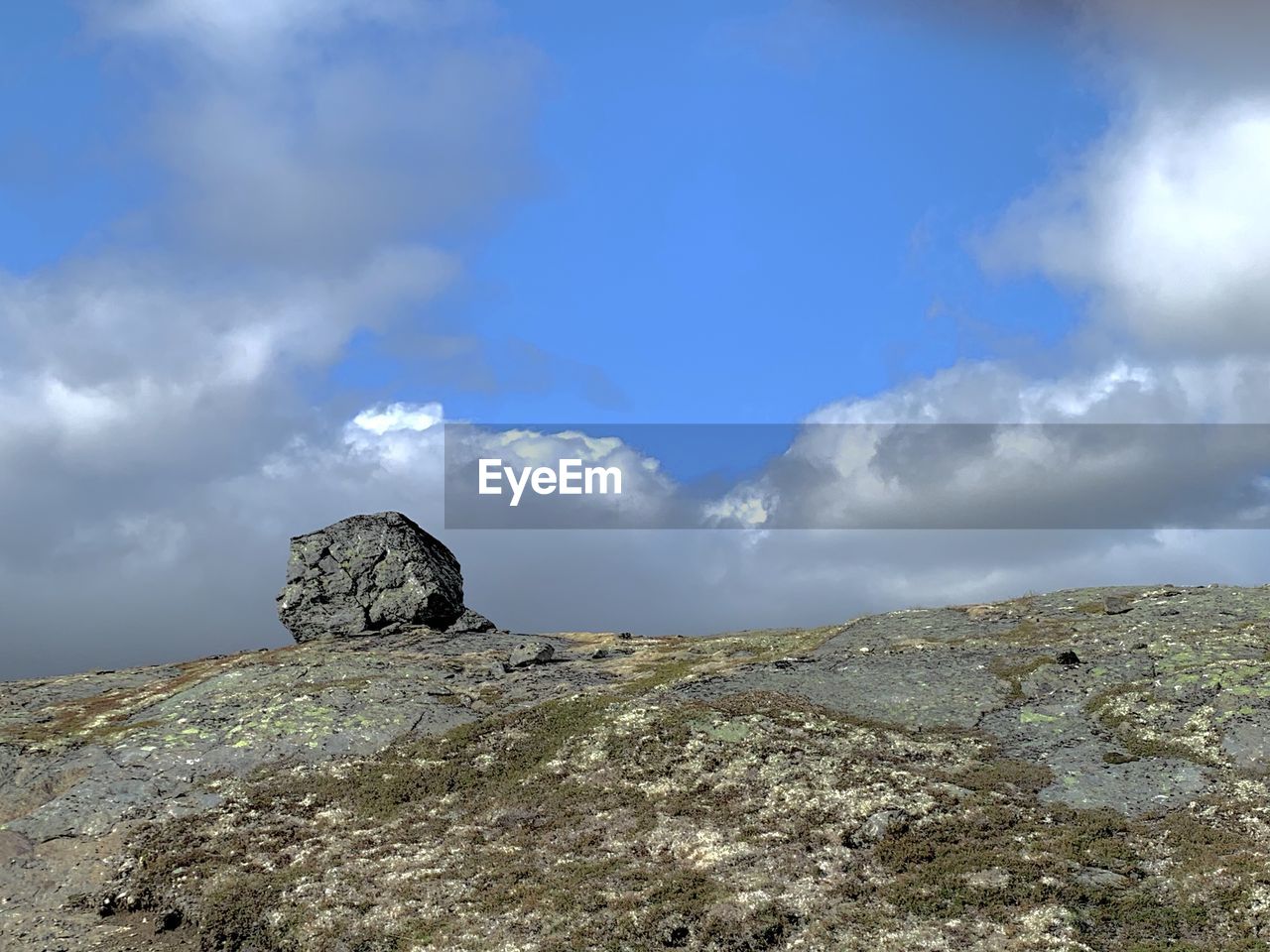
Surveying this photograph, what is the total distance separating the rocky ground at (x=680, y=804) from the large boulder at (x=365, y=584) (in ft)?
46.4

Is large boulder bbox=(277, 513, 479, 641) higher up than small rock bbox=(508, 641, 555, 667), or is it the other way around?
large boulder bbox=(277, 513, 479, 641)

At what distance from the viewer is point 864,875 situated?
25531 mm

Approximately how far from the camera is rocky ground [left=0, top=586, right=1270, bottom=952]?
23906mm

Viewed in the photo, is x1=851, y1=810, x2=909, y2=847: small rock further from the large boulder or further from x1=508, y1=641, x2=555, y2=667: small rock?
the large boulder

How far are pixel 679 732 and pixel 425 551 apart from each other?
36745mm

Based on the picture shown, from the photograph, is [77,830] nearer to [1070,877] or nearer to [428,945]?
[428,945]

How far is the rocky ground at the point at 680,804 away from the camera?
2391cm

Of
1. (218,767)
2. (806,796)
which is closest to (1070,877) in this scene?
(806,796)

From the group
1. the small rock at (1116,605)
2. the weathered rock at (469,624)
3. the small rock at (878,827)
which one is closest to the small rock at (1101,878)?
the small rock at (878,827)

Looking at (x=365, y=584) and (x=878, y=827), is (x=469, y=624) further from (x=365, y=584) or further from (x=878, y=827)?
(x=878, y=827)

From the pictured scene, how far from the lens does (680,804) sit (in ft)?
101

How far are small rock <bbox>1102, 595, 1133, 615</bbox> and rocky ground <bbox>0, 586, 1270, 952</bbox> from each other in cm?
416

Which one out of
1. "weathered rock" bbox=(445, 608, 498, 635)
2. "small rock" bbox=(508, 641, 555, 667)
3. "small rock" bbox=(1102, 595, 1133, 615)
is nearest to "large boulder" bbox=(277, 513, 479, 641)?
"weathered rock" bbox=(445, 608, 498, 635)

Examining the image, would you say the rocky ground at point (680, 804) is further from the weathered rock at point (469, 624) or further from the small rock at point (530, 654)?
the weathered rock at point (469, 624)
